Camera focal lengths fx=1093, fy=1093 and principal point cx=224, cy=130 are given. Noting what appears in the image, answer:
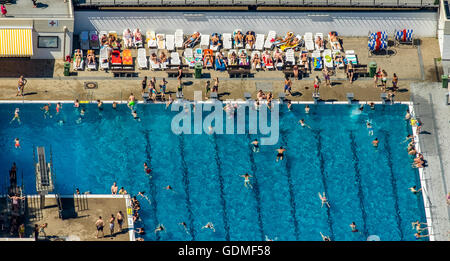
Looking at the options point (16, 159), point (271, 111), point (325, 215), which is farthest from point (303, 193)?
point (16, 159)

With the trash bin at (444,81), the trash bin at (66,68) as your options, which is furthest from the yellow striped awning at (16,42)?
the trash bin at (444,81)

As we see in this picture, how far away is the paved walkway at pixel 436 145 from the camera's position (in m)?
69.8

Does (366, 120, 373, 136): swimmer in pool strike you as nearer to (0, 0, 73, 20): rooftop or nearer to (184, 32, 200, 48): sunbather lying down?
(184, 32, 200, 48): sunbather lying down

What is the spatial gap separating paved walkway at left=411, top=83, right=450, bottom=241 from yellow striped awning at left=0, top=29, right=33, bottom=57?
27.2 meters

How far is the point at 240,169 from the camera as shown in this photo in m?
71.8

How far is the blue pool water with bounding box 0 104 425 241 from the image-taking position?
69312 mm

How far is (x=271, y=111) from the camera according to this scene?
7500 cm

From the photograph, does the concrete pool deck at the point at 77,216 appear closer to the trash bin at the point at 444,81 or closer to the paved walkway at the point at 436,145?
the paved walkway at the point at 436,145

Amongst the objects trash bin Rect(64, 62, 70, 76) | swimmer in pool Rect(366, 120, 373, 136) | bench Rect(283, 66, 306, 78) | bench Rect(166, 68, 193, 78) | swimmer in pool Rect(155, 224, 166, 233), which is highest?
trash bin Rect(64, 62, 70, 76)

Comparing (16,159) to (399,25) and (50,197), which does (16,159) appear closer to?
(50,197)

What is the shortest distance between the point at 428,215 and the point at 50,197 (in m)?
24.1

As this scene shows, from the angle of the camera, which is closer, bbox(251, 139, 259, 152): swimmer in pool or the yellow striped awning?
bbox(251, 139, 259, 152): swimmer in pool

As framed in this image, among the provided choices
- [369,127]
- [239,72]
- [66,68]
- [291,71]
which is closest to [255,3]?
[239,72]

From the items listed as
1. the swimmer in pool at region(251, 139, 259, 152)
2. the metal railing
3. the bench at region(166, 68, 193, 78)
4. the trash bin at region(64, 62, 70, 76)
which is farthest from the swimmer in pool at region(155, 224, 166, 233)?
the metal railing
